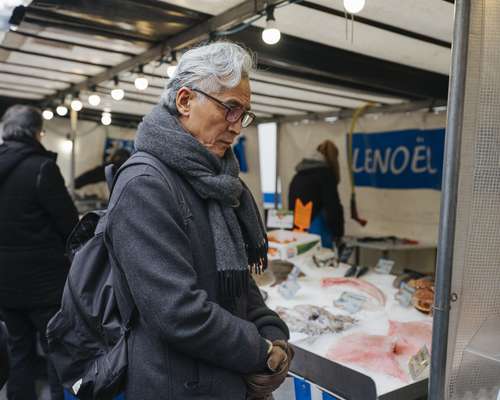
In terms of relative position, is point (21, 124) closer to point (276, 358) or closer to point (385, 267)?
point (276, 358)

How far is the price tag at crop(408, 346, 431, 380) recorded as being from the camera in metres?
1.85

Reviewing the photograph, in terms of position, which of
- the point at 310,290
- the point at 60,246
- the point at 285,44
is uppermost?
the point at 285,44

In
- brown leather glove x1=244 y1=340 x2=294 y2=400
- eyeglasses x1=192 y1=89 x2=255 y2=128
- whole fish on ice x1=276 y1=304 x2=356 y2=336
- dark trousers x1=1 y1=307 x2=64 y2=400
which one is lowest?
dark trousers x1=1 y1=307 x2=64 y2=400

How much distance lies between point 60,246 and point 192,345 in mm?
1908

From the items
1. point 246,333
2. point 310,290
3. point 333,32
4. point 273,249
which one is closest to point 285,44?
point 333,32

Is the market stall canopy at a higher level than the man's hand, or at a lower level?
higher

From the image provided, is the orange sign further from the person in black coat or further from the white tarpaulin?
the white tarpaulin

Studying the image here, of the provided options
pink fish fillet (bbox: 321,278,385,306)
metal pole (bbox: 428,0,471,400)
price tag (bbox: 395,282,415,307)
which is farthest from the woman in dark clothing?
metal pole (bbox: 428,0,471,400)

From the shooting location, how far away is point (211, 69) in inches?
48.2

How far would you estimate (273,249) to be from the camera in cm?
343

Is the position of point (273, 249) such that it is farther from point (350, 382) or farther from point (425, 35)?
point (425, 35)

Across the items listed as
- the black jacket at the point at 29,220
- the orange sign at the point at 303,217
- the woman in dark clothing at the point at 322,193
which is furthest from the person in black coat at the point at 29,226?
the woman in dark clothing at the point at 322,193

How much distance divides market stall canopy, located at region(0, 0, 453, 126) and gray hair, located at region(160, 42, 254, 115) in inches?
58.0

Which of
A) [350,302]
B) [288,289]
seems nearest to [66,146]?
[288,289]
